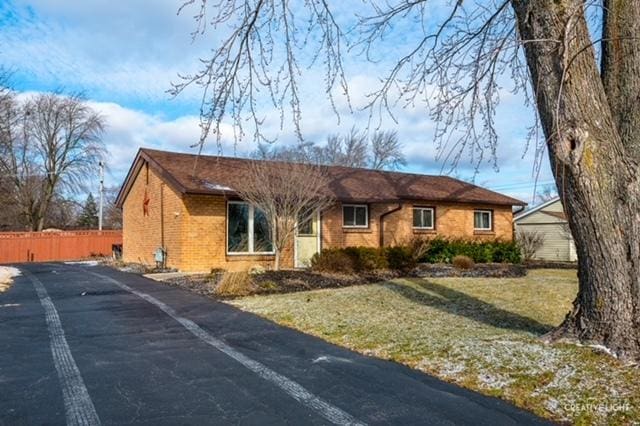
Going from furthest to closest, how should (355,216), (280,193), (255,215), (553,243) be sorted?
(553,243) → (355,216) → (255,215) → (280,193)

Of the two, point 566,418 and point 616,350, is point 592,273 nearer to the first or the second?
point 616,350

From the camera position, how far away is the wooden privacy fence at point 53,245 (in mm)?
29469

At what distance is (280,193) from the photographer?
14297mm

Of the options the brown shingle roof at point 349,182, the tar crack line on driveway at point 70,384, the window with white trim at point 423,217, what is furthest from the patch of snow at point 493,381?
the window with white trim at point 423,217

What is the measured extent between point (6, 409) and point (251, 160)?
12000 millimetres

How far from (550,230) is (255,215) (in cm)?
1875

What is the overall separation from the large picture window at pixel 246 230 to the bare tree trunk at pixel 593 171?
1157 centimetres

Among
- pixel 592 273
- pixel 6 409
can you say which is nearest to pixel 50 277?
pixel 6 409

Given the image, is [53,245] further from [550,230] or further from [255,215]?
[550,230]

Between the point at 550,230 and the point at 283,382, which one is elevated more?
the point at 550,230

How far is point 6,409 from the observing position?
4031 mm

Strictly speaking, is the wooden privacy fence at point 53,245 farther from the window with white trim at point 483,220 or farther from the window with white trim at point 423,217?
the window with white trim at point 483,220

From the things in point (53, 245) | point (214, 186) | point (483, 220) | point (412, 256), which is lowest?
point (412, 256)

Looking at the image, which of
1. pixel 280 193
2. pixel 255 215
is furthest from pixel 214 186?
pixel 280 193
